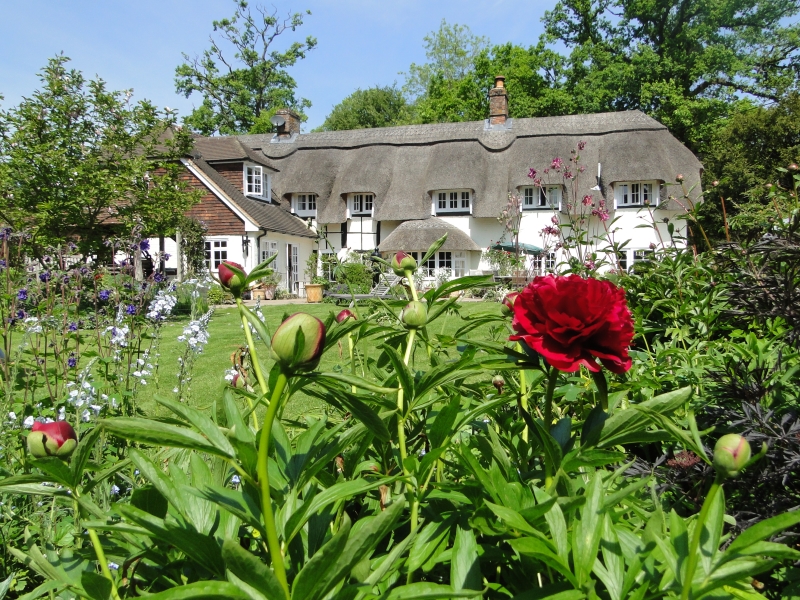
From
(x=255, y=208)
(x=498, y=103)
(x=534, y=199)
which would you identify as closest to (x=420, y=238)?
(x=534, y=199)

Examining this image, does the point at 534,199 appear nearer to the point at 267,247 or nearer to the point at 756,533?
the point at 267,247

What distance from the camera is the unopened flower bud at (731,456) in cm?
61

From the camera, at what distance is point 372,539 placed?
0.63 meters

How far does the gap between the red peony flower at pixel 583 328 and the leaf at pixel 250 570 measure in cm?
43

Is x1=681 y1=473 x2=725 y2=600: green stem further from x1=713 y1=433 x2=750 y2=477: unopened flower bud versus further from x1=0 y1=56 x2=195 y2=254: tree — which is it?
x1=0 y1=56 x2=195 y2=254: tree

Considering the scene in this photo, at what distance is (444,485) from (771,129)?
2351cm

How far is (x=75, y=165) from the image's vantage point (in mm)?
12875

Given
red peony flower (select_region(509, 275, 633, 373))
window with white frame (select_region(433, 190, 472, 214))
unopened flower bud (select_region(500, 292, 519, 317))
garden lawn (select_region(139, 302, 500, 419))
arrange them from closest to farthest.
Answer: red peony flower (select_region(509, 275, 633, 373)) → unopened flower bud (select_region(500, 292, 519, 317)) → garden lawn (select_region(139, 302, 500, 419)) → window with white frame (select_region(433, 190, 472, 214))

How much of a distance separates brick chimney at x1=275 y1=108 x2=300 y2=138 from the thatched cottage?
130 centimetres

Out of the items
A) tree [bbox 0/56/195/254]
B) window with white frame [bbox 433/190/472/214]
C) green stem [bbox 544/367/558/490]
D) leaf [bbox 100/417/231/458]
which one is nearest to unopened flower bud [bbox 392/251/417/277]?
green stem [bbox 544/367/558/490]

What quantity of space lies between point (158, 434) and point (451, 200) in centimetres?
2380

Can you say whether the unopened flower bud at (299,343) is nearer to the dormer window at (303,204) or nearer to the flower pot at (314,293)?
the flower pot at (314,293)

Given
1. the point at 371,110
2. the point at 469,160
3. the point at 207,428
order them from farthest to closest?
the point at 371,110 → the point at 469,160 → the point at 207,428

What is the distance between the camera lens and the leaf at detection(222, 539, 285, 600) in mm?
558
